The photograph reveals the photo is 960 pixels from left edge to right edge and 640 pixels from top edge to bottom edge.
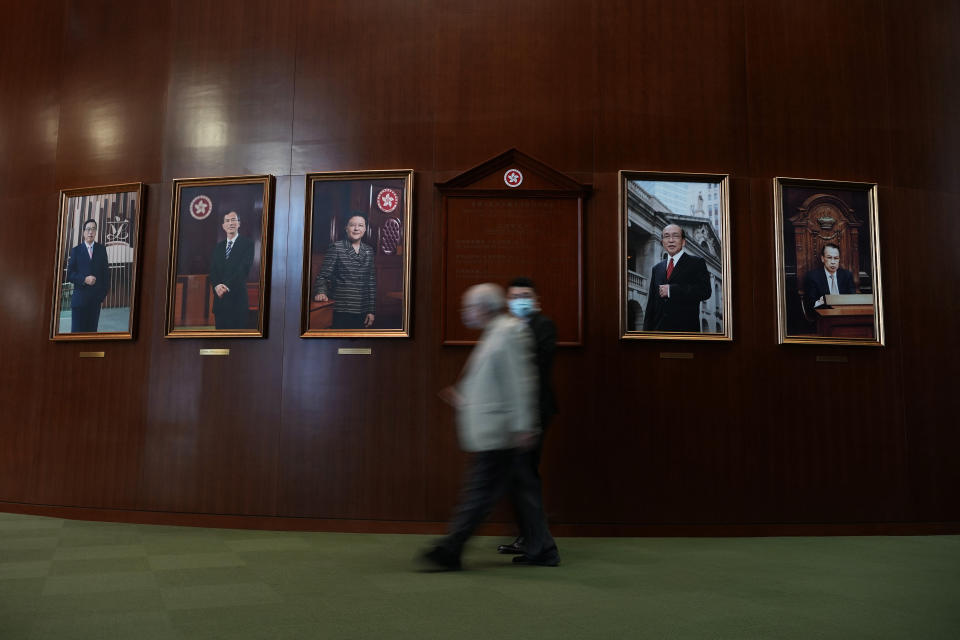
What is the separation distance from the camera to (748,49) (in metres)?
6.36

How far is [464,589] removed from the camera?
383cm

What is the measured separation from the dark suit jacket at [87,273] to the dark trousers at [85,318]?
3cm

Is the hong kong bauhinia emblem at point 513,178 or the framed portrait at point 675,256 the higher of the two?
the hong kong bauhinia emblem at point 513,178

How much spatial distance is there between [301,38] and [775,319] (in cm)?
486

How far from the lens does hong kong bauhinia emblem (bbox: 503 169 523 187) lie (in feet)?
20.0

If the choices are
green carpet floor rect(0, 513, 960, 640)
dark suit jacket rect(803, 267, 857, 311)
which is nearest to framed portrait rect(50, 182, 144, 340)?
green carpet floor rect(0, 513, 960, 640)

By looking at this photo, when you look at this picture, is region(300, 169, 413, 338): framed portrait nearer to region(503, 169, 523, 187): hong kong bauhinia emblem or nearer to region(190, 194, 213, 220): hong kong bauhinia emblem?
region(503, 169, 523, 187): hong kong bauhinia emblem

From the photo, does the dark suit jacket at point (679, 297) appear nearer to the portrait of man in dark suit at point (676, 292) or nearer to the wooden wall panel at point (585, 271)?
the portrait of man in dark suit at point (676, 292)

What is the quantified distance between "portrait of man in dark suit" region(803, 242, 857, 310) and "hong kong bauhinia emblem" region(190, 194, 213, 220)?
5288mm

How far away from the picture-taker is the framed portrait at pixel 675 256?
6.03 metres

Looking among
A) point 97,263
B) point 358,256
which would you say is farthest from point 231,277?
point 97,263

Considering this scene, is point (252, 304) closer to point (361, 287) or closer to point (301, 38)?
point (361, 287)

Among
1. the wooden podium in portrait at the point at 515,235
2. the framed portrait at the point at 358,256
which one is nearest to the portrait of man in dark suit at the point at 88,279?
the framed portrait at the point at 358,256

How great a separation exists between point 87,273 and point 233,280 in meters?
1.59
